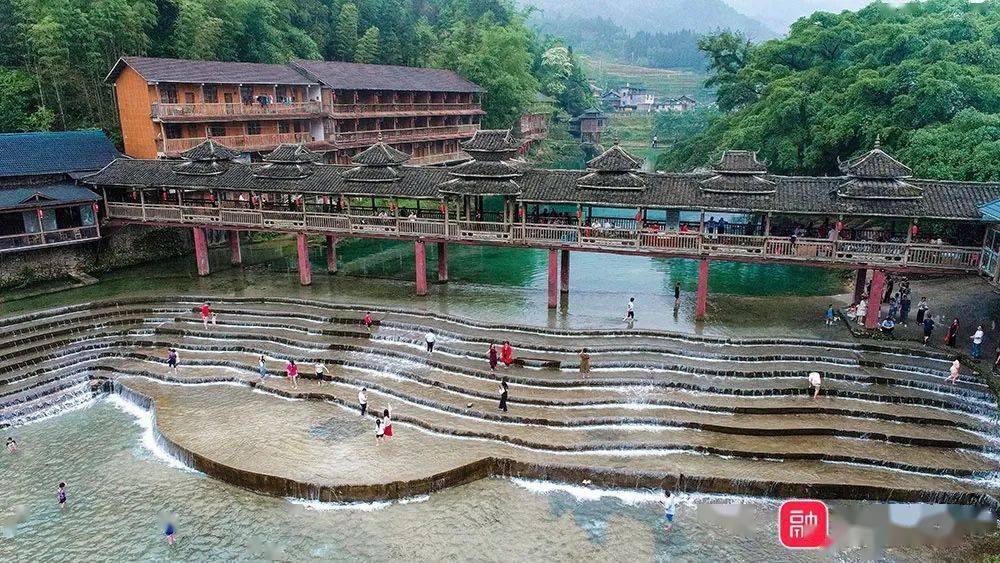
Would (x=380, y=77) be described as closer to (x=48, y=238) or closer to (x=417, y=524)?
(x=48, y=238)

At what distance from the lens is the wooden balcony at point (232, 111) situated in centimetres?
4291

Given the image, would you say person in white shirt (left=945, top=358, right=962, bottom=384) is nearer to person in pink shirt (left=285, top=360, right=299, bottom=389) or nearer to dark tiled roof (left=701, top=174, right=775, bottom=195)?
dark tiled roof (left=701, top=174, right=775, bottom=195)

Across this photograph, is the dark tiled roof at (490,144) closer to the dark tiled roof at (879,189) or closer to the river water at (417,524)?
the dark tiled roof at (879,189)

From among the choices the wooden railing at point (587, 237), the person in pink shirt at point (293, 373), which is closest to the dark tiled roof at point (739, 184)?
the wooden railing at point (587, 237)

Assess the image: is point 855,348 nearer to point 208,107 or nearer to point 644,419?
point 644,419

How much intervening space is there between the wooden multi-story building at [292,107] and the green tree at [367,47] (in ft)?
26.9

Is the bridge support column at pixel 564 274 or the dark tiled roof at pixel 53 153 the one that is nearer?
the bridge support column at pixel 564 274

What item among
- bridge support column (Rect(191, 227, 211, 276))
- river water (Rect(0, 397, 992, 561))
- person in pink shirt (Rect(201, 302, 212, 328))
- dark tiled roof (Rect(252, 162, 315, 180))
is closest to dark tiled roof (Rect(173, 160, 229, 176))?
dark tiled roof (Rect(252, 162, 315, 180))

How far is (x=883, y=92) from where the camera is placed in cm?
3997

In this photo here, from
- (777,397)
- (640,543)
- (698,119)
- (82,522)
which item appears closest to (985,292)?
(777,397)

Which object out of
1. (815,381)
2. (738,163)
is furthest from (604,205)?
(815,381)

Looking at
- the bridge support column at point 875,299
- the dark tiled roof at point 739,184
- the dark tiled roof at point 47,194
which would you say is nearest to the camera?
the bridge support column at point 875,299

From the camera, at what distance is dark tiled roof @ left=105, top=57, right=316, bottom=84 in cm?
4147

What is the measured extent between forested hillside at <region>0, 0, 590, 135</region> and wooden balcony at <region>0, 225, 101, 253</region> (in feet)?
40.0
